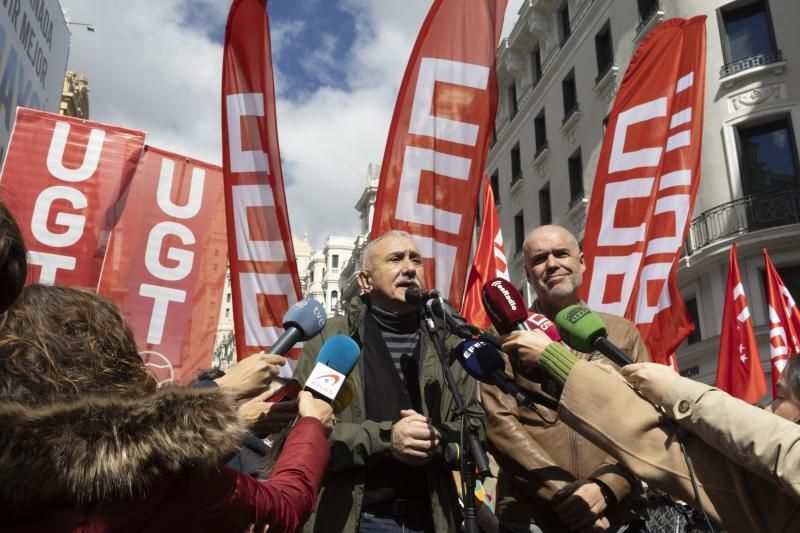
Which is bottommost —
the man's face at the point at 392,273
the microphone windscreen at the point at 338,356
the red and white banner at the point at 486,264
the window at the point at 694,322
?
the microphone windscreen at the point at 338,356

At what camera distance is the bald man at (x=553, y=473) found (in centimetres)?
250

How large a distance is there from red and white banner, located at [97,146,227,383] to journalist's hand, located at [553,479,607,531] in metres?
3.95

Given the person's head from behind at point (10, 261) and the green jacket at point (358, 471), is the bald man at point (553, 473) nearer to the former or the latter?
the green jacket at point (358, 471)

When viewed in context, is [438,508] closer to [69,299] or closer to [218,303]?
[69,299]

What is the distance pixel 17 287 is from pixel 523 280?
73.4 feet

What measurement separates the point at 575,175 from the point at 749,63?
611 centimetres

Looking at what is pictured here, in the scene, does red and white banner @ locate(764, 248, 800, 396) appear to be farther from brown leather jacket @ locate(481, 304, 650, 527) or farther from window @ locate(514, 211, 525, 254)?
window @ locate(514, 211, 525, 254)

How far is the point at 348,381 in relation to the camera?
8.25 feet

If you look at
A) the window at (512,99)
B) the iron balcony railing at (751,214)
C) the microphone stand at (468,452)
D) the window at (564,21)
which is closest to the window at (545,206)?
the window at (512,99)

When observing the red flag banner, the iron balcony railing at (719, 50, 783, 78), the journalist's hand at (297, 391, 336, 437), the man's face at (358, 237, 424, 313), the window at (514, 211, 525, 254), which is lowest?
the journalist's hand at (297, 391, 336, 437)

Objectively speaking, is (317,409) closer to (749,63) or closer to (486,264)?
(486,264)

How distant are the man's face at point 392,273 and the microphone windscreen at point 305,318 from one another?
2.62 feet

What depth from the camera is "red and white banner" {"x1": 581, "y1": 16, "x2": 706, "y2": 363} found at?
5.72 m

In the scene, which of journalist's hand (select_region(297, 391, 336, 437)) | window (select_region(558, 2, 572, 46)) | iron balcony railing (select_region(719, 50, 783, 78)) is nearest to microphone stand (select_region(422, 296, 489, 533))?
journalist's hand (select_region(297, 391, 336, 437))
